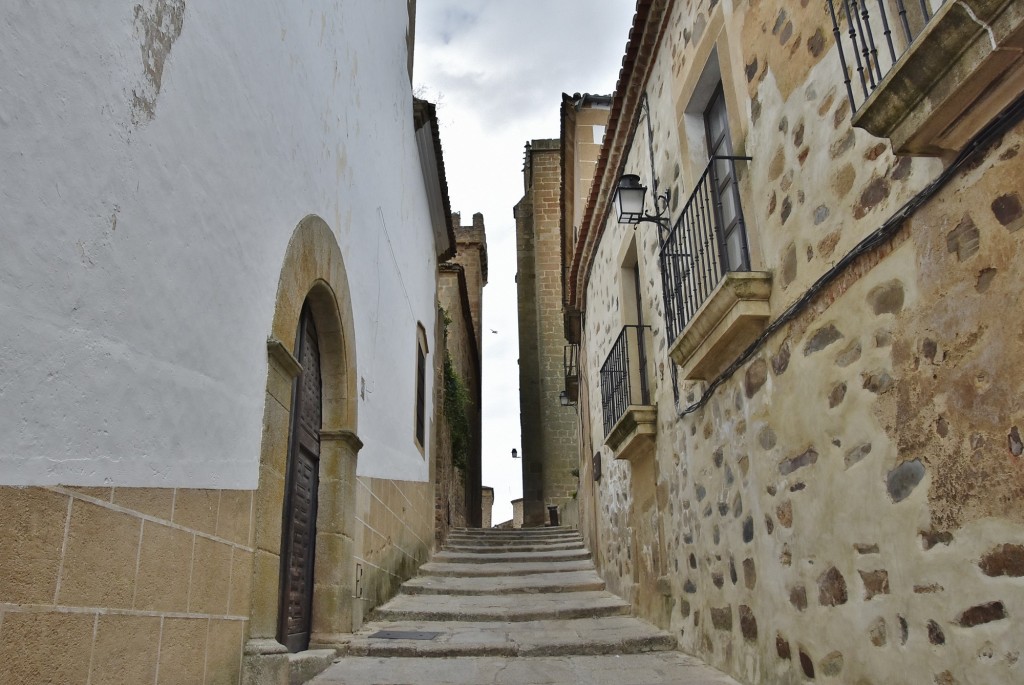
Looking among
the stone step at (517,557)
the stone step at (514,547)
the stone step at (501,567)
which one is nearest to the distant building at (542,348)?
the stone step at (514,547)

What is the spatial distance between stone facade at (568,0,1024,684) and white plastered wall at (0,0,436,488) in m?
2.43

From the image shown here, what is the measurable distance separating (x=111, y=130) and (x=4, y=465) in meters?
1.01

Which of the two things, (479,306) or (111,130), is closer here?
(111,130)

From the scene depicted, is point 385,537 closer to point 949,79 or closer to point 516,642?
point 516,642

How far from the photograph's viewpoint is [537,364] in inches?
842

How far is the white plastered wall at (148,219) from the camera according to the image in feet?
6.08

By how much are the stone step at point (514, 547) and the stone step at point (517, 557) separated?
0.14 m

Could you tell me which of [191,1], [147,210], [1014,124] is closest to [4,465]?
[147,210]

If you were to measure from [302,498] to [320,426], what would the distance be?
58cm

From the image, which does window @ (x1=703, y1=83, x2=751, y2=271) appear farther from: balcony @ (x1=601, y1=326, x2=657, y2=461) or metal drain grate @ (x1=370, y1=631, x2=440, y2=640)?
metal drain grate @ (x1=370, y1=631, x2=440, y2=640)

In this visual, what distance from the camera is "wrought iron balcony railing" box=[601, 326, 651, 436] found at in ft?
20.8

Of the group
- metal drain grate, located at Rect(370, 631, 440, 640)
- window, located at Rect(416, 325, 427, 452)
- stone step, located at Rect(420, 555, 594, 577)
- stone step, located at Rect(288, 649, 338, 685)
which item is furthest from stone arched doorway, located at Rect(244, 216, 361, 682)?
window, located at Rect(416, 325, 427, 452)

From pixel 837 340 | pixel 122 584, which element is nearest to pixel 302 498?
pixel 122 584

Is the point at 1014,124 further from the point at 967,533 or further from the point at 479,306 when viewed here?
the point at 479,306
